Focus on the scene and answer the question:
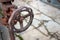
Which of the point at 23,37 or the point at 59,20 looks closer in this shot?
the point at 23,37

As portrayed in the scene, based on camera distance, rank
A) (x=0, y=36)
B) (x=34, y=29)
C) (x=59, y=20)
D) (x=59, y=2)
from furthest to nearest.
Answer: (x=59, y=2), (x=59, y=20), (x=34, y=29), (x=0, y=36)

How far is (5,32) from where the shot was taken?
82 centimetres

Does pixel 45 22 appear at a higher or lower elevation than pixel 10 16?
lower

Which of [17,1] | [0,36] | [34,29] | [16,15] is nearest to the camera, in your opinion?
[0,36]

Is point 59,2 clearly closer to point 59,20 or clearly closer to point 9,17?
point 59,20

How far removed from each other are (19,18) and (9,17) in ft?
0.46

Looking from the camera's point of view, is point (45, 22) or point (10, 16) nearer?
point (10, 16)

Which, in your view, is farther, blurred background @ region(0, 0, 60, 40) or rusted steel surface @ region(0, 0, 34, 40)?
blurred background @ region(0, 0, 60, 40)

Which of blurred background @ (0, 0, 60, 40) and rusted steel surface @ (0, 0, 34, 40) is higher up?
rusted steel surface @ (0, 0, 34, 40)

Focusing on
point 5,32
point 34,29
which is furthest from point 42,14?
point 5,32

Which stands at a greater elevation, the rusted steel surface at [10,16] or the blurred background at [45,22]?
the rusted steel surface at [10,16]

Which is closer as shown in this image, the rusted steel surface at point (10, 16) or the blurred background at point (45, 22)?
the rusted steel surface at point (10, 16)

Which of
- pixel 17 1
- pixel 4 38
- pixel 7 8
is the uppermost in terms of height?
pixel 4 38

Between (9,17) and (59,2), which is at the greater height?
(9,17)
